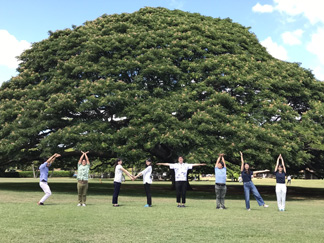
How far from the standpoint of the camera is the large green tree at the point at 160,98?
21766 mm

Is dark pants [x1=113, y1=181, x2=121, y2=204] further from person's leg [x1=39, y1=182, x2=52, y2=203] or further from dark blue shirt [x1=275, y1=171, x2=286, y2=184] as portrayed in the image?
dark blue shirt [x1=275, y1=171, x2=286, y2=184]

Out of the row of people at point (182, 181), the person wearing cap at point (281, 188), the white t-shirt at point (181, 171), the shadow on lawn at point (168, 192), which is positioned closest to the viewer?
the person wearing cap at point (281, 188)

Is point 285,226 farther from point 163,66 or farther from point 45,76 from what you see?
point 45,76

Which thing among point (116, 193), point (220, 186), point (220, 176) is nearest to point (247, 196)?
point (220, 186)

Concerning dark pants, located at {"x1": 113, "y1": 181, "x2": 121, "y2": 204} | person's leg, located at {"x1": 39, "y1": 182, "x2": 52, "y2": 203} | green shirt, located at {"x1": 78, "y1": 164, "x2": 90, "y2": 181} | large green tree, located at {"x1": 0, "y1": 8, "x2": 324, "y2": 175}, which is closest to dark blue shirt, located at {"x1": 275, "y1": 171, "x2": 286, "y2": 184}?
large green tree, located at {"x1": 0, "y1": 8, "x2": 324, "y2": 175}

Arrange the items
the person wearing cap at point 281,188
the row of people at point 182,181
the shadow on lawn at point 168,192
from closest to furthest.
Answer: the person wearing cap at point 281,188
the row of people at point 182,181
the shadow on lawn at point 168,192

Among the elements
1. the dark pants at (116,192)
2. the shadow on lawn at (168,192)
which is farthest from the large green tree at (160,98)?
the dark pants at (116,192)

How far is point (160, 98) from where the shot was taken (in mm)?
23562

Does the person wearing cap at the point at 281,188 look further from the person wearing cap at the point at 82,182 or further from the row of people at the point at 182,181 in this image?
the person wearing cap at the point at 82,182

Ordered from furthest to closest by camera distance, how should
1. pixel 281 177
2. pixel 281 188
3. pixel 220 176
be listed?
1. pixel 220 176
2. pixel 281 177
3. pixel 281 188

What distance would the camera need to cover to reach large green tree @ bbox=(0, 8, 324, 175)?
71.4ft

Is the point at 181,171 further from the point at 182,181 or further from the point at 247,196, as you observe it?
the point at 247,196

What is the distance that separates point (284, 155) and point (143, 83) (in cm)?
998

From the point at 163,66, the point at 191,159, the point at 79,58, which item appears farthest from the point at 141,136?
the point at 79,58
